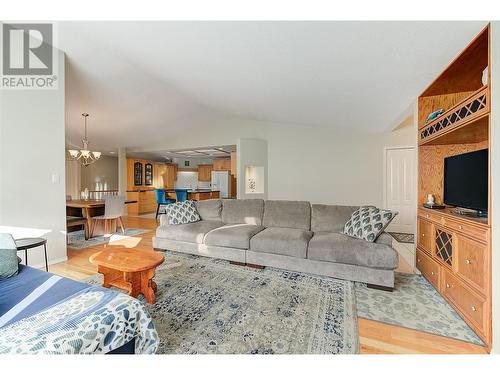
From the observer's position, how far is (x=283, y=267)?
8.99 feet

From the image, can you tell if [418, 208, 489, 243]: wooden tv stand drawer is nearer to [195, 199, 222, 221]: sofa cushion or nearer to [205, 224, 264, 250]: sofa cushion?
[205, 224, 264, 250]: sofa cushion

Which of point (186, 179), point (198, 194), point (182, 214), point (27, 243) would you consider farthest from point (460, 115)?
point (186, 179)

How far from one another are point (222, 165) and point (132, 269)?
642cm

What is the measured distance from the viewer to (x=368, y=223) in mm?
2605

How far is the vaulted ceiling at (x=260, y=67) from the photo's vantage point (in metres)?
1.87

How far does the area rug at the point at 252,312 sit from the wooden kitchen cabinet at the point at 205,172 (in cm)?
649

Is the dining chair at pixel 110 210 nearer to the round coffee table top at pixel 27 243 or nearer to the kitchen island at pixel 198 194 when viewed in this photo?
the round coffee table top at pixel 27 243

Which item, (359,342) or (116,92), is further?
(116,92)

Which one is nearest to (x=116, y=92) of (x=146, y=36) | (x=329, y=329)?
(x=146, y=36)

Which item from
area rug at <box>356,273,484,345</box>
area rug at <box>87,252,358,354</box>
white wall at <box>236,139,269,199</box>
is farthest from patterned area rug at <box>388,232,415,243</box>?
white wall at <box>236,139,269,199</box>

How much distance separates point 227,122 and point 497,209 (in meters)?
5.53

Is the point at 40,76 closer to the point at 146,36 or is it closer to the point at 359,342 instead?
Answer: the point at 146,36

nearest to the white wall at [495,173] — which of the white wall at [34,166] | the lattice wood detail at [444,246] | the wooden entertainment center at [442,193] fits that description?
the wooden entertainment center at [442,193]

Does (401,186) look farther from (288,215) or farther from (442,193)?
(288,215)
